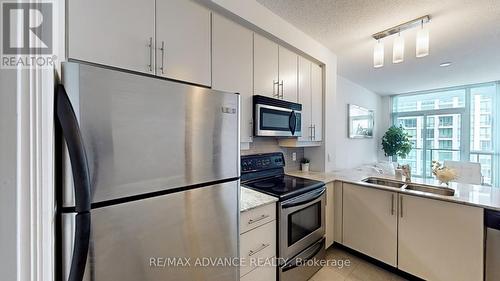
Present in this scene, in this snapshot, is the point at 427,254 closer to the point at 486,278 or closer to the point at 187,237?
the point at 486,278

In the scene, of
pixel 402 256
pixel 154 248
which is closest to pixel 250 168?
pixel 154 248

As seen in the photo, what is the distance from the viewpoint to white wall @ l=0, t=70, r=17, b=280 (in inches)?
20.5

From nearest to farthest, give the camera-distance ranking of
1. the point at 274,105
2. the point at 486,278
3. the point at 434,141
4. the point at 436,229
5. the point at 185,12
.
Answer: the point at 185,12, the point at 486,278, the point at 436,229, the point at 274,105, the point at 434,141

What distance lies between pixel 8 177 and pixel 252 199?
1.31 m

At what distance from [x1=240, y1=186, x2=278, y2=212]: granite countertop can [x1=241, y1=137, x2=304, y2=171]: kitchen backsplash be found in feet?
1.77

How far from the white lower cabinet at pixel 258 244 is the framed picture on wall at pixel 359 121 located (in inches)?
128

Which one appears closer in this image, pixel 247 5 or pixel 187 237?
pixel 187 237

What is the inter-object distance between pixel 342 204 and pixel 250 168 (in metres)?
1.27

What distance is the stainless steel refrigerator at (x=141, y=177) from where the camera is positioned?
2.22 ft

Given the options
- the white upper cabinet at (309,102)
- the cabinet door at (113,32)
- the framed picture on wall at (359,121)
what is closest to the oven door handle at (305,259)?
the white upper cabinet at (309,102)

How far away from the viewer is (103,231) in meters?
0.75

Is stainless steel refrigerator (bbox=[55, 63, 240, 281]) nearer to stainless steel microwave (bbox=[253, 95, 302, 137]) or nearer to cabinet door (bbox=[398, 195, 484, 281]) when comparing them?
stainless steel microwave (bbox=[253, 95, 302, 137])

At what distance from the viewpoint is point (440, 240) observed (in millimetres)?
1853

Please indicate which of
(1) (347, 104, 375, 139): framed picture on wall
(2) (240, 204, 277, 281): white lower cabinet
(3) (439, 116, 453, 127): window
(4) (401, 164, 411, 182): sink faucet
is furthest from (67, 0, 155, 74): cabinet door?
(3) (439, 116, 453, 127): window
